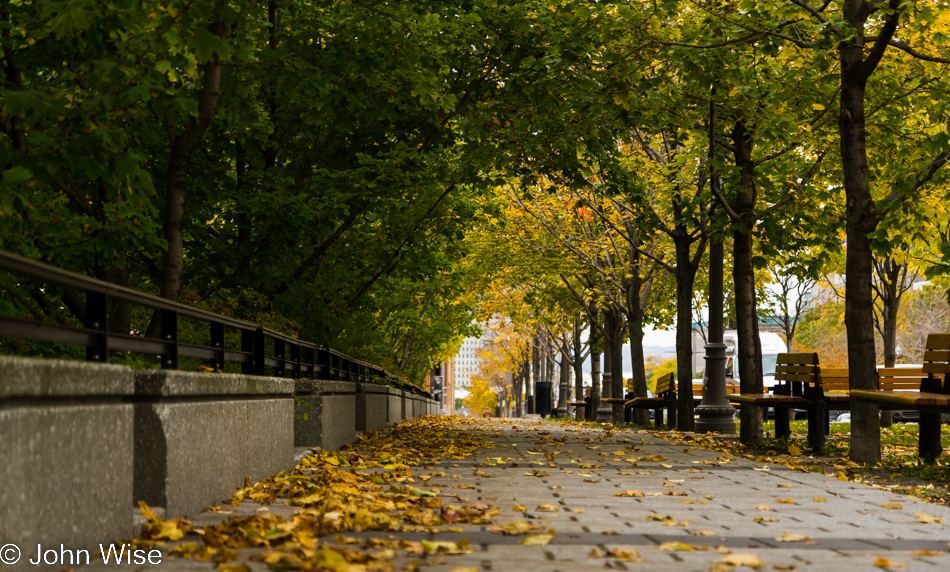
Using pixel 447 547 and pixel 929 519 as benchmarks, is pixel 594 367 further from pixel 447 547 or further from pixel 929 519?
pixel 447 547

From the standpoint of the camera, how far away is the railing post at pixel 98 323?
4645 mm

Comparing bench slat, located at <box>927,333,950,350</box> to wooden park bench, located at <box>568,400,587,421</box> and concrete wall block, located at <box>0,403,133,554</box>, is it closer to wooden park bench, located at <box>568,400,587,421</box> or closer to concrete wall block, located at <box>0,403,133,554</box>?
concrete wall block, located at <box>0,403,133,554</box>

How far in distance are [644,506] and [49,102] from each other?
5087 millimetres

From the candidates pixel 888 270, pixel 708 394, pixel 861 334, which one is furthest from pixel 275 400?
pixel 888 270

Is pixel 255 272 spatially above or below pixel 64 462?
above

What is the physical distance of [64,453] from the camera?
12.9ft

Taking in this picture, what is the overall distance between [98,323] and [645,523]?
3.35 metres

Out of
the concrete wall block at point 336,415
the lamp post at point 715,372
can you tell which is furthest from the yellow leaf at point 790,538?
the lamp post at point 715,372

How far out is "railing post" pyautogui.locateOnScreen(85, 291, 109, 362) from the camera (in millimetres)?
4645

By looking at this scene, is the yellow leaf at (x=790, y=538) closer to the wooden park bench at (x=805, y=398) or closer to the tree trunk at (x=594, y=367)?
the wooden park bench at (x=805, y=398)

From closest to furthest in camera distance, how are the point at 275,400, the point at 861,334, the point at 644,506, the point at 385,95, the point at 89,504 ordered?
the point at 89,504, the point at 644,506, the point at 275,400, the point at 861,334, the point at 385,95

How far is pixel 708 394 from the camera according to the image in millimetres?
17172

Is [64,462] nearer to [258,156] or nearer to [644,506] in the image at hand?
[644,506]

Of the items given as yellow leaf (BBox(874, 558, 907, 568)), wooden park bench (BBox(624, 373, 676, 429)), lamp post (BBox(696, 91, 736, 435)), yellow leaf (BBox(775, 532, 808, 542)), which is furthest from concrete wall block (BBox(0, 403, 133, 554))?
wooden park bench (BBox(624, 373, 676, 429))
